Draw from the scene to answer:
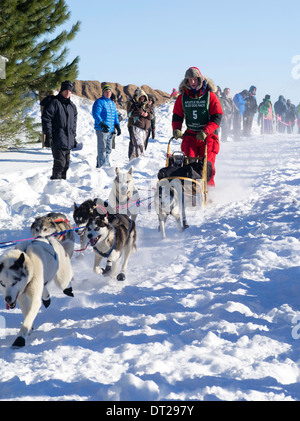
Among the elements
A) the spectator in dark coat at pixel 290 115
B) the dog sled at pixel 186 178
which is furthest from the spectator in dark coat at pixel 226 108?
the dog sled at pixel 186 178

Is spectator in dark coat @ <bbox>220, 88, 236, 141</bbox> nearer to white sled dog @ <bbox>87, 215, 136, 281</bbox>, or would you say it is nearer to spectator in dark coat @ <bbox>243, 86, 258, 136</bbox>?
spectator in dark coat @ <bbox>243, 86, 258, 136</bbox>

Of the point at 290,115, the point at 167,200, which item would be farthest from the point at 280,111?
the point at 167,200

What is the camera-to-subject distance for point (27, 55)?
12.3 m

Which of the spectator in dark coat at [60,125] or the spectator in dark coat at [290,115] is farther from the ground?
the spectator in dark coat at [290,115]

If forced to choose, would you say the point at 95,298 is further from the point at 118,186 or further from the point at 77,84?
the point at 77,84

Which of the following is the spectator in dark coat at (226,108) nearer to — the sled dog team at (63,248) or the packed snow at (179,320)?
the packed snow at (179,320)

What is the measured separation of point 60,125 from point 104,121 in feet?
6.22

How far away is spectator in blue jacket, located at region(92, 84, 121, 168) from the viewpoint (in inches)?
409

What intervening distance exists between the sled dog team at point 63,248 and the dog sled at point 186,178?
6.4 inches

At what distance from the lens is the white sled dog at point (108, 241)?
4.29 m

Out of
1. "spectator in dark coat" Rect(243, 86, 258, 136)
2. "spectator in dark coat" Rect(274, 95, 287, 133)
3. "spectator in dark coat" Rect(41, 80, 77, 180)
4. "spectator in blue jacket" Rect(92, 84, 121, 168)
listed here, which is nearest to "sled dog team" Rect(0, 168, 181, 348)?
"spectator in dark coat" Rect(41, 80, 77, 180)

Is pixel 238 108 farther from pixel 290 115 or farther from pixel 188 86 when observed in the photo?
pixel 188 86

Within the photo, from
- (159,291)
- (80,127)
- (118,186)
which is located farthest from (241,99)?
(159,291)
